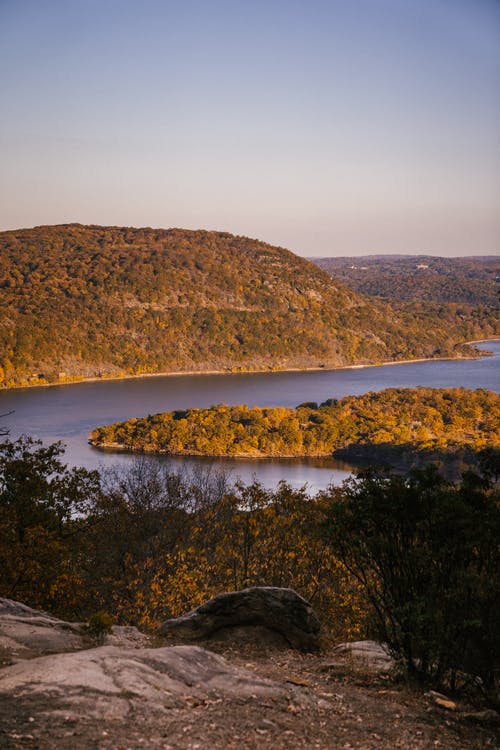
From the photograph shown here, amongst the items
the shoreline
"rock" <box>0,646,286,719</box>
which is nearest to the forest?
the shoreline

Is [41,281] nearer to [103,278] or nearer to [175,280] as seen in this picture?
[103,278]

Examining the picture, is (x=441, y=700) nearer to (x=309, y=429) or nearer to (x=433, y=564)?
(x=433, y=564)

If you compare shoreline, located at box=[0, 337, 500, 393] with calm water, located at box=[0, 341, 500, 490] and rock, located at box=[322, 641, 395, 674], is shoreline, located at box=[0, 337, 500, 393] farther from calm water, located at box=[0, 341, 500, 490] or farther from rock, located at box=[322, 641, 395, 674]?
rock, located at box=[322, 641, 395, 674]

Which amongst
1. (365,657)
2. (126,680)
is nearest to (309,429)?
(365,657)

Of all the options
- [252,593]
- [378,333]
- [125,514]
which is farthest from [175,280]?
[252,593]

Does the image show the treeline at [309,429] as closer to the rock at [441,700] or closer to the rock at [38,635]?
the rock at [38,635]
